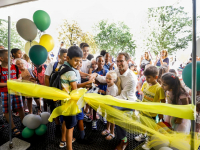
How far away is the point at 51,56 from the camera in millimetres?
2373

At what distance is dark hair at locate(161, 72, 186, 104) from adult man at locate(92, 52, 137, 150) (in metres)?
0.33

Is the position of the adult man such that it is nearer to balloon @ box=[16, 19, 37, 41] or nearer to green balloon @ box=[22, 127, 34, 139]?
green balloon @ box=[22, 127, 34, 139]

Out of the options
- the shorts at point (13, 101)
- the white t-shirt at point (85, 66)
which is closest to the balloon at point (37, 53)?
the white t-shirt at point (85, 66)

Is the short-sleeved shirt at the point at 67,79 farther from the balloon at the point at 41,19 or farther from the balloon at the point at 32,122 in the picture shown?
the balloon at the point at 41,19

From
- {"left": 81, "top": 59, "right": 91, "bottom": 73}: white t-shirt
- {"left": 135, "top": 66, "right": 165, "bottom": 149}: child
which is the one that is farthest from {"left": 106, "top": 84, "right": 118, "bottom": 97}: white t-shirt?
{"left": 81, "top": 59, "right": 91, "bottom": 73}: white t-shirt

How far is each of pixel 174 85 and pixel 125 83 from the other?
0.51m

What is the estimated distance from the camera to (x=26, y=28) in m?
1.96

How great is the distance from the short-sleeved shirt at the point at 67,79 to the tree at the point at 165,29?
5.16ft

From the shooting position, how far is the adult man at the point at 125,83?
157 cm

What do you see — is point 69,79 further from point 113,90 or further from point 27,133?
point 27,133

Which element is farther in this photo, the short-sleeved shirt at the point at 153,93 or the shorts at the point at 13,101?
the shorts at the point at 13,101

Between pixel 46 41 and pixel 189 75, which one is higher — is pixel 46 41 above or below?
above

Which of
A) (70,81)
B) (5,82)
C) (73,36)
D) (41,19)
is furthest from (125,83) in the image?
(5,82)

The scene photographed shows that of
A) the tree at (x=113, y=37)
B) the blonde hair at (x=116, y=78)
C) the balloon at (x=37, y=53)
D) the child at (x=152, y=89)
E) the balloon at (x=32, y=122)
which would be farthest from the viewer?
the tree at (x=113, y=37)
